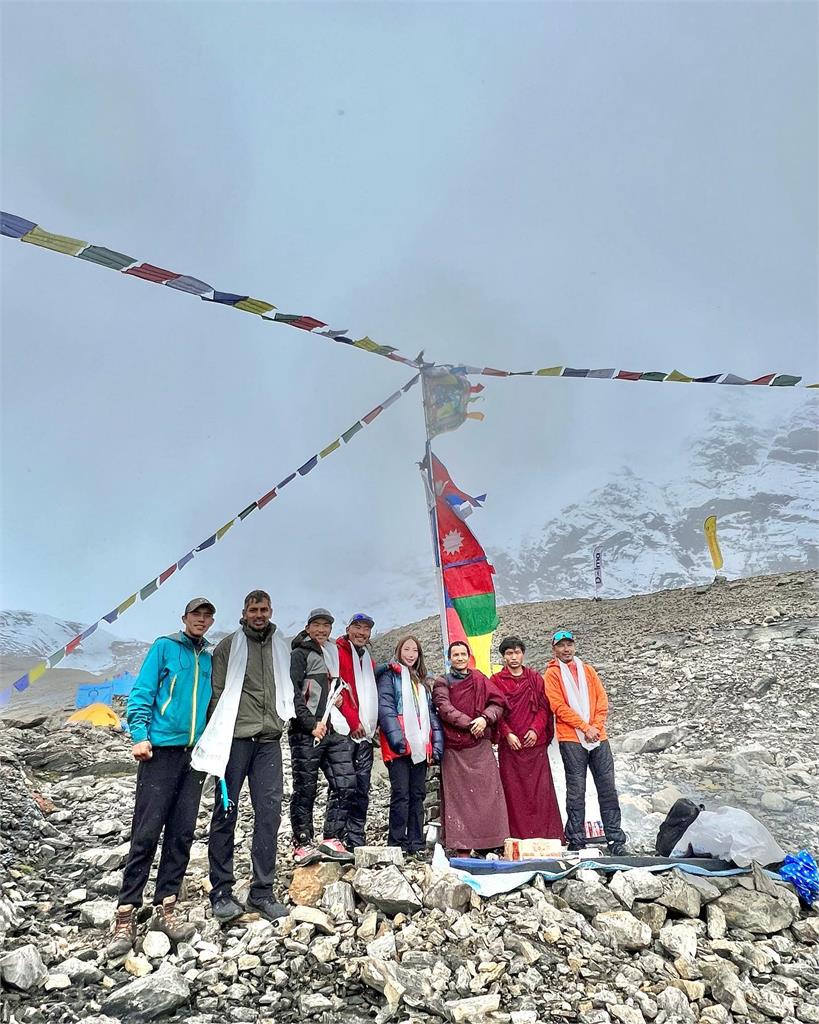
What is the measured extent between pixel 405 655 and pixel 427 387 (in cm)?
375

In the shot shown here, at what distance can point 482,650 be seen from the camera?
6980 millimetres

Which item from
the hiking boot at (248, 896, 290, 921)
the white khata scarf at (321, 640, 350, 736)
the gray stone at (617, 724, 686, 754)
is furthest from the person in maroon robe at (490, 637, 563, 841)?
the gray stone at (617, 724, 686, 754)

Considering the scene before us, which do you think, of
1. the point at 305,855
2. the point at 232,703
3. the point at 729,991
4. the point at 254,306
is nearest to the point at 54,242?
the point at 254,306

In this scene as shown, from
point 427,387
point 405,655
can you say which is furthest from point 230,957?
point 427,387

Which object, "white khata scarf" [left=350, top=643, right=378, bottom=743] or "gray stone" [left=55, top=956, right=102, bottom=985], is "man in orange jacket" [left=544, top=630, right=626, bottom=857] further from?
"gray stone" [left=55, top=956, right=102, bottom=985]

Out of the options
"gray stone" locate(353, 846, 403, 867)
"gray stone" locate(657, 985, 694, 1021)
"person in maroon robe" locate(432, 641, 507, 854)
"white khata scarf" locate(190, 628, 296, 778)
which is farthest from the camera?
"person in maroon robe" locate(432, 641, 507, 854)

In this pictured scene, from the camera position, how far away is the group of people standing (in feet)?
12.4

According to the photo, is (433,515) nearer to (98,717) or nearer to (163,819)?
(163,819)

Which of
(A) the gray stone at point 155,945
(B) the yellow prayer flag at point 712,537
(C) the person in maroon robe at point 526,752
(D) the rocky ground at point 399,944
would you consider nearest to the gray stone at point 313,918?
(D) the rocky ground at point 399,944

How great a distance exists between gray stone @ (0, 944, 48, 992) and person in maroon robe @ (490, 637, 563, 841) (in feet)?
11.8

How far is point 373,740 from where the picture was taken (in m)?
5.08

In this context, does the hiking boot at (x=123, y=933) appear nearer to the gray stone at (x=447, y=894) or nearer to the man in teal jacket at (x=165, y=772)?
the man in teal jacket at (x=165, y=772)

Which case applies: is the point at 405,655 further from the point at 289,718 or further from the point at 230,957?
the point at 230,957

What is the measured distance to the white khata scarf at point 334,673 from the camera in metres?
4.71
